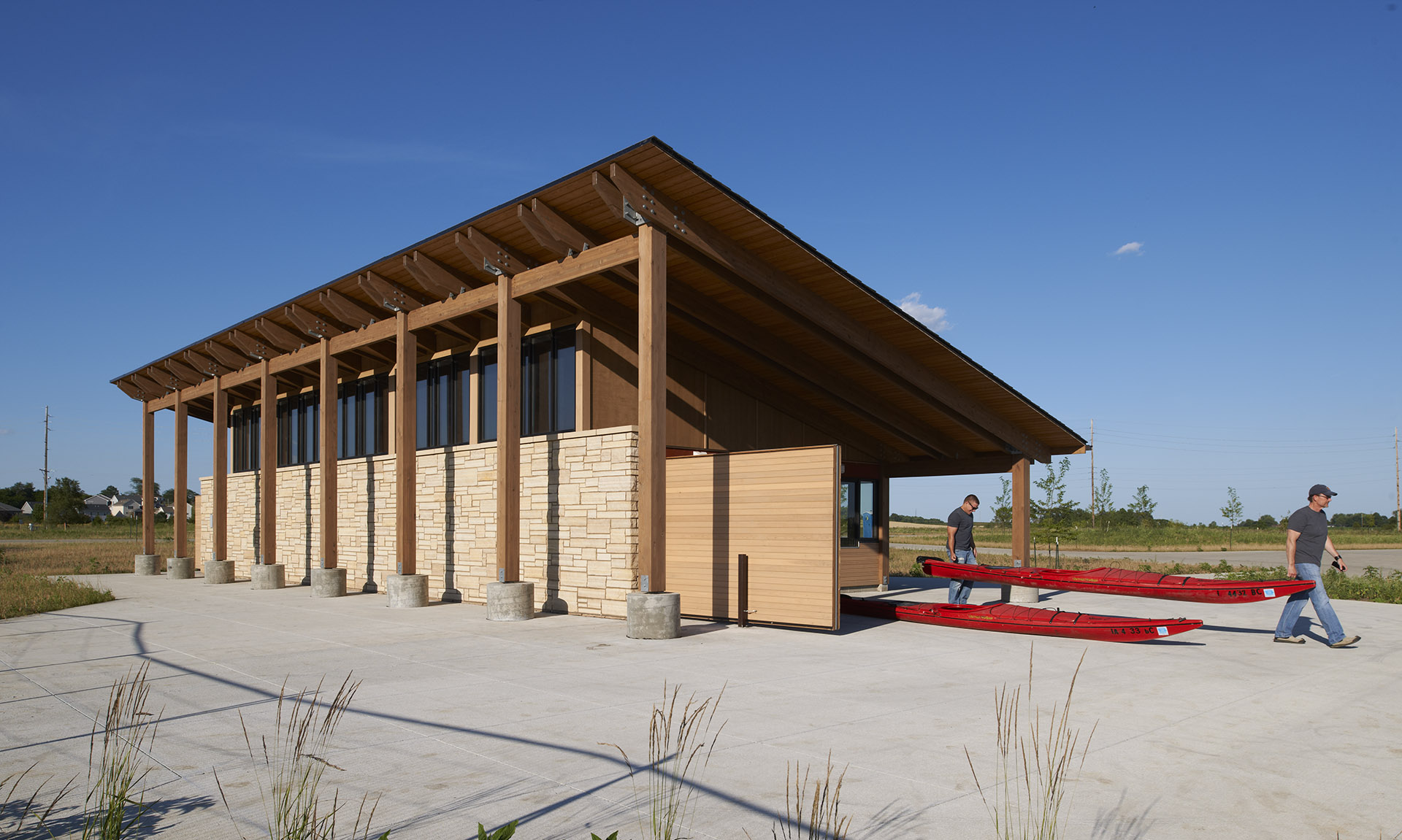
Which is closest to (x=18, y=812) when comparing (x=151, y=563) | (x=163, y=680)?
(x=163, y=680)

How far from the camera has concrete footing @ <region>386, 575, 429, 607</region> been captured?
54.4ft

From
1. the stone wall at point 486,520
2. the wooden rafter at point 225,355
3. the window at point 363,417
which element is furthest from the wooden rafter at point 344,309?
the wooden rafter at point 225,355

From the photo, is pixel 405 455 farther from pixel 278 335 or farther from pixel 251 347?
pixel 251 347

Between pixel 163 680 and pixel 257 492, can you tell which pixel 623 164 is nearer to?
pixel 163 680

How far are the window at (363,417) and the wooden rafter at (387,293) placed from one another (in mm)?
4415

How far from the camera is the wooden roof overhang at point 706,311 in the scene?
41.4 ft

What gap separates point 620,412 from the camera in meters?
16.2

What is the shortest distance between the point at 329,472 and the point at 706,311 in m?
9.36

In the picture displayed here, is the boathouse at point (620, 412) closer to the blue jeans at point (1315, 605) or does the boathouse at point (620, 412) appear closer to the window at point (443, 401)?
the window at point (443, 401)

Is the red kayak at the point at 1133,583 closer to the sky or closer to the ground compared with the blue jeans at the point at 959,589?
closer to the sky

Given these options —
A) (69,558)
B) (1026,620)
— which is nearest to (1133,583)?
(1026,620)

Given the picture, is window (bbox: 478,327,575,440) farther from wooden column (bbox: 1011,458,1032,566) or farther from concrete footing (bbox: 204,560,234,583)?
concrete footing (bbox: 204,560,234,583)

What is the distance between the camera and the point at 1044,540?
25.6 meters

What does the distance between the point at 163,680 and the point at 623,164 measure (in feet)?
25.6
